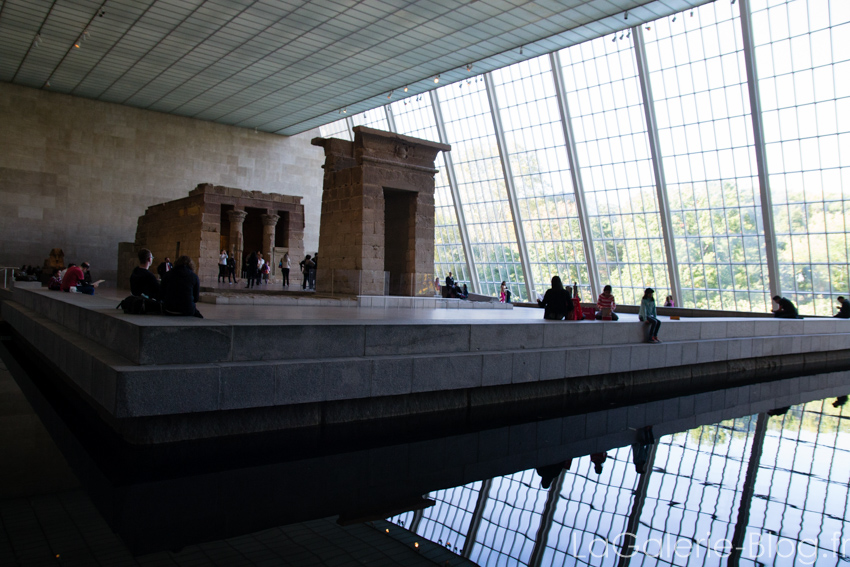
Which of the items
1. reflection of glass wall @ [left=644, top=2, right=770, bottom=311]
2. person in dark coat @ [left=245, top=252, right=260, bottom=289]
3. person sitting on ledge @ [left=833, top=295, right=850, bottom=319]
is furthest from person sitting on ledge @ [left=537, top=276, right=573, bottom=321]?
reflection of glass wall @ [left=644, top=2, right=770, bottom=311]

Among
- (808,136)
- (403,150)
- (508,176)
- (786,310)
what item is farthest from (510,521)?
(508,176)

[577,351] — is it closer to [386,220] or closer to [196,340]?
[196,340]

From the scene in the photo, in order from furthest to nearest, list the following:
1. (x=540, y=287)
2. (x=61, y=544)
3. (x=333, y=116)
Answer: (x=333, y=116) → (x=540, y=287) → (x=61, y=544)

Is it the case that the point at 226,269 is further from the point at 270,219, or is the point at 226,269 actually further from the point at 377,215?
the point at 377,215

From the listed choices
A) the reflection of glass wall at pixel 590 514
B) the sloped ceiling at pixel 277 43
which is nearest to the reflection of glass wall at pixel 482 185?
the sloped ceiling at pixel 277 43

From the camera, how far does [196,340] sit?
661 cm

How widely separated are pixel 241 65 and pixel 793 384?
2634cm

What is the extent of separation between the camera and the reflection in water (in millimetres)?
4527

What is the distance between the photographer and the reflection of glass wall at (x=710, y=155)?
23.0 metres

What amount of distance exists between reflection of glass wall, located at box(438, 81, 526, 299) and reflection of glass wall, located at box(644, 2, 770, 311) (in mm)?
8986

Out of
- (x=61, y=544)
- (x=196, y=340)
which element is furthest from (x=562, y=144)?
(x=61, y=544)

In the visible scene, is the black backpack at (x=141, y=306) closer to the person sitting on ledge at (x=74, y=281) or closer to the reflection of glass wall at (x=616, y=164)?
the person sitting on ledge at (x=74, y=281)

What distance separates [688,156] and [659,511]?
72.5 feet

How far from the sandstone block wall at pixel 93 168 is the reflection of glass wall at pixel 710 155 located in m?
23.6
